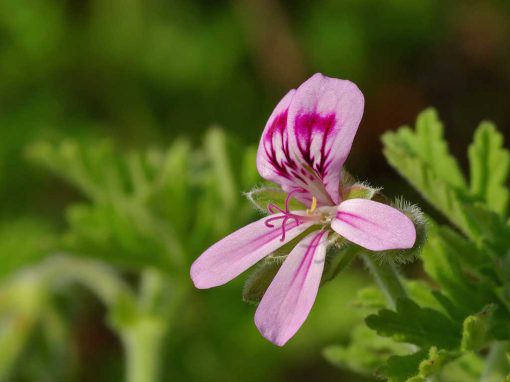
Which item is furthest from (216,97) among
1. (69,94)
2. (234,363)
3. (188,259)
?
(188,259)

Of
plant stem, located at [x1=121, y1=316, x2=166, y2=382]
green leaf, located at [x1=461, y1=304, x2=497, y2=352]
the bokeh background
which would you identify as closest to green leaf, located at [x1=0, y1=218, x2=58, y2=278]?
the bokeh background

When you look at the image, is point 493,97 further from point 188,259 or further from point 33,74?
point 188,259

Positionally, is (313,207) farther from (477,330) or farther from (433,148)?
(433,148)

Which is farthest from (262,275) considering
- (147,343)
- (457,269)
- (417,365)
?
(147,343)

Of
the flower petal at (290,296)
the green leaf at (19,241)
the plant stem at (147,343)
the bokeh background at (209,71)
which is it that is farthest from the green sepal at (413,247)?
the bokeh background at (209,71)

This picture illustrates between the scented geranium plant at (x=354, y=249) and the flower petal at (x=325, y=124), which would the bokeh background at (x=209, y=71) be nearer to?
the scented geranium plant at (x=354, y=249)

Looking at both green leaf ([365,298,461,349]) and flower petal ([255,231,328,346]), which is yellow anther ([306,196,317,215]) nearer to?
flower petal ([255,231,328,346])
